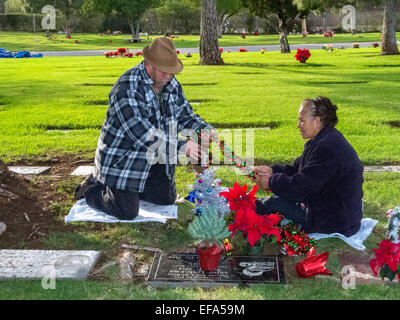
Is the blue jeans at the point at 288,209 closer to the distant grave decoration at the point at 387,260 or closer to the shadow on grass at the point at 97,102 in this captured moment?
the distant grave decoration at the point at 387,260

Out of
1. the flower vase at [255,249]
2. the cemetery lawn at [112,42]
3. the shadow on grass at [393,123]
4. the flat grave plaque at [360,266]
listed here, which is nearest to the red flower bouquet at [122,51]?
the cemetery lawn at [112,42]

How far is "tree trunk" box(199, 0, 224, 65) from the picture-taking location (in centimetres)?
2155

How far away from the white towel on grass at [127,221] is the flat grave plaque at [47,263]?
2.59 feet

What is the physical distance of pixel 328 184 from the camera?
4305mm

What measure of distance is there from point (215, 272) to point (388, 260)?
52.1 inches

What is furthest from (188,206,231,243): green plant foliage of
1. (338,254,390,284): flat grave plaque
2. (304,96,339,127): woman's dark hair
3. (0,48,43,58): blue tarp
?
(0,48,43,58): blue tarp


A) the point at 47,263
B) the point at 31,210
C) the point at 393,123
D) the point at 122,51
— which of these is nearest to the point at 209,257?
→ the point at 47,263

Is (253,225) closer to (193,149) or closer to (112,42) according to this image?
(193,149)

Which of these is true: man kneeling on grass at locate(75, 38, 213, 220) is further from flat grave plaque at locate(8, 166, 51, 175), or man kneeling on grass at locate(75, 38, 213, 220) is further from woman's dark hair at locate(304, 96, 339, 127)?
flat grave plaque at locate(8, 166, 51, 175)

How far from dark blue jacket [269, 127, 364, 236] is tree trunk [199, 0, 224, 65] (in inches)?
715

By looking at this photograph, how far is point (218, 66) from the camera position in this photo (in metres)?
21.6
